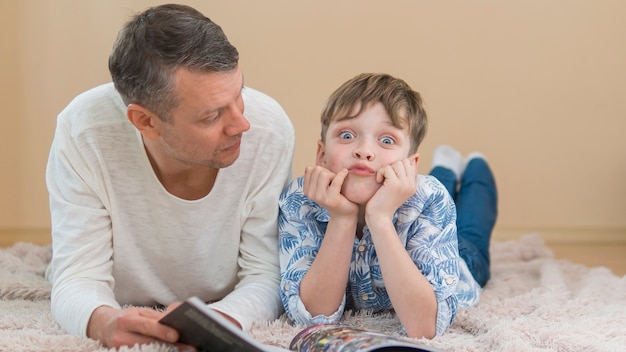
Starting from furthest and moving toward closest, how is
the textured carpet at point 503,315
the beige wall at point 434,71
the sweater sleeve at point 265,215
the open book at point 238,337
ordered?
the beige wall at point 434,71 < the sweater sleeve at point 265,215 < the textured carpet at point 503,315 < the open book at point 238,337

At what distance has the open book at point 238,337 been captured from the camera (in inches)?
49.1

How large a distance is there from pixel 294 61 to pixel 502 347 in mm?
1706

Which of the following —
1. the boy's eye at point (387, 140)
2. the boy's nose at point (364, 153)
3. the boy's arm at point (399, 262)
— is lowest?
the boy's arm at point (399, 262)

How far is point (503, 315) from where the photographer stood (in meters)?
1.84

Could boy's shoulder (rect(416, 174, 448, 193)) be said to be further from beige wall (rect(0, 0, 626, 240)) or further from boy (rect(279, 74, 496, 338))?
beige wall (rect(0, 0, 626, 240))

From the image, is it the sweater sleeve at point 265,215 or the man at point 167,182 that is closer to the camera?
the man at point 167,182

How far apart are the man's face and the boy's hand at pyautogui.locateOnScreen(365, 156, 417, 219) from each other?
28 cm

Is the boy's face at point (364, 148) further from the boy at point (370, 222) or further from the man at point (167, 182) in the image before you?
the man at point (167, 182)

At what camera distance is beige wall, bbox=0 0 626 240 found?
300 centimetres

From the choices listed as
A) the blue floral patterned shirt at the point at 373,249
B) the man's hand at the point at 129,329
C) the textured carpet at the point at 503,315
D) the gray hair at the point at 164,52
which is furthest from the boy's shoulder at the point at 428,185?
the man's hand at the point at 129,329

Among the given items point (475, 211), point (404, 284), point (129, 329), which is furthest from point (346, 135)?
point (475, 211)

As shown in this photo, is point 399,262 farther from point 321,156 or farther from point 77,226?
point 77,226

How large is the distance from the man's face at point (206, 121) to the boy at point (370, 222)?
17 centimetres

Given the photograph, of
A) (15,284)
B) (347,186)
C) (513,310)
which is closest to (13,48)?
(15,284)
